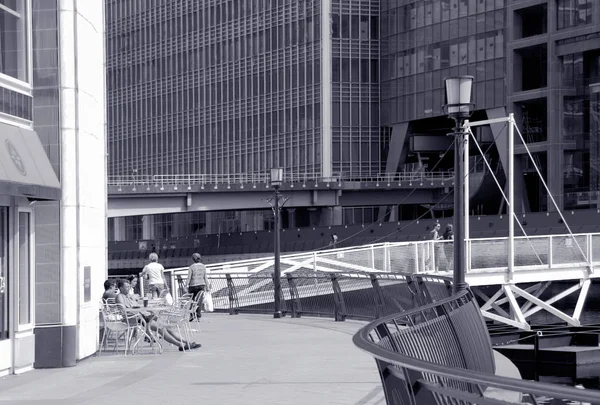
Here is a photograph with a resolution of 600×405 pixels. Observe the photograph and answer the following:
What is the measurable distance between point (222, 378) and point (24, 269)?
328 centimetres

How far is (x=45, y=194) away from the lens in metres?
16.0

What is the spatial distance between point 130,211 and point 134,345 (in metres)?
59.1

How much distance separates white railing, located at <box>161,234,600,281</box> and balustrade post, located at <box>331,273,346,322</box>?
10.7 meters

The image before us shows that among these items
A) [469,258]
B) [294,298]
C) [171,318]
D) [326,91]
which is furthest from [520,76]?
[171,318]

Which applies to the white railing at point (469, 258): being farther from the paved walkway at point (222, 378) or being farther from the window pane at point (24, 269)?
the window pane at point (24, 269)

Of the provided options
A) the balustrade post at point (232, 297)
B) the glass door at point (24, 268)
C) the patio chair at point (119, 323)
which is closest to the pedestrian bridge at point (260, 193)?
the balustrade post at point (232, 297)

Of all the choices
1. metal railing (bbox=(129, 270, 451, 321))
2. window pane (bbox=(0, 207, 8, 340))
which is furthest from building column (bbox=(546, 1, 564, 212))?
window pane (bbox=(0, 207, 8, 340))

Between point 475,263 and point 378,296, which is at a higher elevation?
point 475,263

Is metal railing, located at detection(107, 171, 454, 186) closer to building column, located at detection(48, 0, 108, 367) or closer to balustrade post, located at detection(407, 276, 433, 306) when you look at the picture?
balustrade post, located at detection(407, 276, 433, 306)

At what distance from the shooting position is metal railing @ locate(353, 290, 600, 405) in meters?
5.06

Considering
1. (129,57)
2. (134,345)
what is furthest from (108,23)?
(134,345)

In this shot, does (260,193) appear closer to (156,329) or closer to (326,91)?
(326,91)

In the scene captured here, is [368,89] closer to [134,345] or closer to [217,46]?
[217,46]

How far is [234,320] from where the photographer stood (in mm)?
28875
